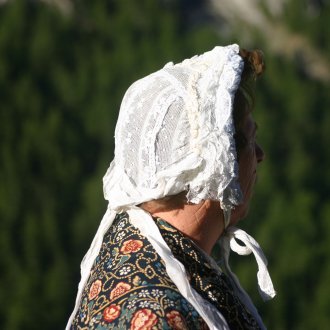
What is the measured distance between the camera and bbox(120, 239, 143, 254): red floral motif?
2506mm

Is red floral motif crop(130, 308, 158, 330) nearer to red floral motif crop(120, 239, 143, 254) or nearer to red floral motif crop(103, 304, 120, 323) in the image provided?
red floral motif crop(103, 304, 120, 323)

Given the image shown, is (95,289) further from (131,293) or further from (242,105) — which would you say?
(242,105)

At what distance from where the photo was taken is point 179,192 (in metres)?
2.53

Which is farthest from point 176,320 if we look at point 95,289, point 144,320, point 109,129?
point 109,129

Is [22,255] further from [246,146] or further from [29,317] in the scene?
[246,146]

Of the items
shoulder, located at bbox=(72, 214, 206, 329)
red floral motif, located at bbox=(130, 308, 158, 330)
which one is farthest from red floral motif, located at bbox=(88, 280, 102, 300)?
red floral motif, located at bbox=(130, 308, 158, 330)

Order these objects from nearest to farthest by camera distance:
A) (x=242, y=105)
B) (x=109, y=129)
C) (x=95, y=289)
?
(x=95, y=289) → (x=242, y=105) → (x=109, y=129)

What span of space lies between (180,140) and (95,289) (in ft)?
1.16

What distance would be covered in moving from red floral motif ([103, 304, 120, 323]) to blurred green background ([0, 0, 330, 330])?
20.2 feet

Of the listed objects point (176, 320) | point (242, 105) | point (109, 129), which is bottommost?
point (176, 320)

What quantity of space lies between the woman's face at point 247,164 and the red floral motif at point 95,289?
13.7 inches

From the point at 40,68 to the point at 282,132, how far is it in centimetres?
255

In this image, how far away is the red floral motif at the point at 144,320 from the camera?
2.31 m

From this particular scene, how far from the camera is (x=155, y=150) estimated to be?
8.32 feet
